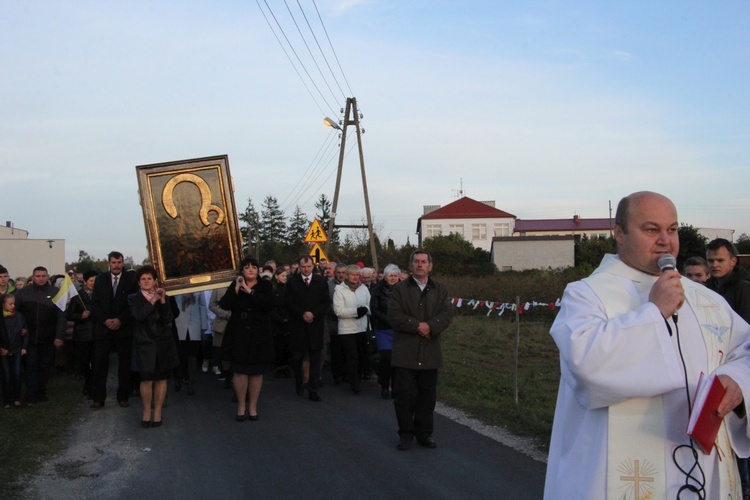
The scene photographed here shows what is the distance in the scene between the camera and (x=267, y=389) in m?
11.8

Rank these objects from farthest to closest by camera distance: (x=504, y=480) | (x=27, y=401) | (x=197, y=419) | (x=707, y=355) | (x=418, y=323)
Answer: (x=27, y=401) < (x=197, y=419) < (x=418, y=323) < (x=504, y=480) < (x=707, y=355)

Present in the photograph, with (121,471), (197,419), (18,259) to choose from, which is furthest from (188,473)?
(18,259)

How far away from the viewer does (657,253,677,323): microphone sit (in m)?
2.76

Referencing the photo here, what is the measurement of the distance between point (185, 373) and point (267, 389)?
4.45 ft

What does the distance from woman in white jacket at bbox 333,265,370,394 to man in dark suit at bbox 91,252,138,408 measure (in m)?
3.08

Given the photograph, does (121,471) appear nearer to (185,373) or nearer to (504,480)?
(504,480)

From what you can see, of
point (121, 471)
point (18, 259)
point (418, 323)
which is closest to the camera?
point (121, 471)

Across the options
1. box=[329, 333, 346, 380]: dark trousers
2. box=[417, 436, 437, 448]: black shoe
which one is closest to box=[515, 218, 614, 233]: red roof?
box=[329, 333, 346, 380]: dark trousers

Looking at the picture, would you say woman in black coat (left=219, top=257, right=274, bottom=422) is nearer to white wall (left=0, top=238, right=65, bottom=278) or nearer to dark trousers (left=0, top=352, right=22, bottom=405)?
dark trousers (left=0, top=352, right=22, bottom=405)

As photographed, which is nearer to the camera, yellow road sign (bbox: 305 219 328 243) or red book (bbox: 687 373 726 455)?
red book (bbox: 687 373 726 455)

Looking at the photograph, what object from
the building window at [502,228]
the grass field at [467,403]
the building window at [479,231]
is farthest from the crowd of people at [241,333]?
the building window at [502,228]

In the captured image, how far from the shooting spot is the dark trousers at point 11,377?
10352 millimetres

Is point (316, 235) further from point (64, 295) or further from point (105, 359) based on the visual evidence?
point (105, 359)

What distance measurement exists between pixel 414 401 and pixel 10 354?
6.02 meters
